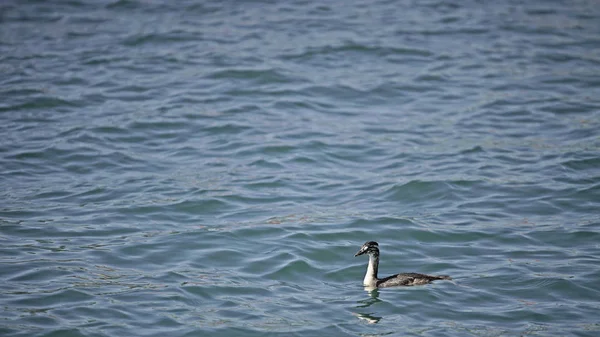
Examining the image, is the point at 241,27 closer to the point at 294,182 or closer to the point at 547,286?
the point at 294,182

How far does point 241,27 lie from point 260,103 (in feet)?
15.3

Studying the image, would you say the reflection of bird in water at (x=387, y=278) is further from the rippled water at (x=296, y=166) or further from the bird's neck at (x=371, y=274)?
the rippled water at (x=296, y=166)

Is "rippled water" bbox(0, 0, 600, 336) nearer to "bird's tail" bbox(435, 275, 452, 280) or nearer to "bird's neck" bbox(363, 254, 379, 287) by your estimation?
"bird's tail" bbox(435, 275, 452, 280)

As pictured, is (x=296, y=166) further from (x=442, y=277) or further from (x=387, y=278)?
(x=442, y=277)

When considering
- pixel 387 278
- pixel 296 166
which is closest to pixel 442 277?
pixel 387 278

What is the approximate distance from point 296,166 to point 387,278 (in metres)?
5.16

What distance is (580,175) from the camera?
1466 centimetres

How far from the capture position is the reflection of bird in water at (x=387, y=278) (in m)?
10.7

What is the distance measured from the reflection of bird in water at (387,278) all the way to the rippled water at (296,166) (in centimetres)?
13

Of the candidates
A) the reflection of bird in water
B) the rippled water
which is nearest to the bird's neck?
the reflection of bird in water

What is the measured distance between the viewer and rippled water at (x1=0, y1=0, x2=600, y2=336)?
10.4m

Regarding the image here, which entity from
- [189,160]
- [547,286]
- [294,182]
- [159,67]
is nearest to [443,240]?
[547,286]

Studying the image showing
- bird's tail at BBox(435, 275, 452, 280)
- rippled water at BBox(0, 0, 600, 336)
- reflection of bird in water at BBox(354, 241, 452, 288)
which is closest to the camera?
rippled water at BBox(0, 0, 600, 336)

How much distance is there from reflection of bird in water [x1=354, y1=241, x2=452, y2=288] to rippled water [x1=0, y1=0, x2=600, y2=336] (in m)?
0.13
